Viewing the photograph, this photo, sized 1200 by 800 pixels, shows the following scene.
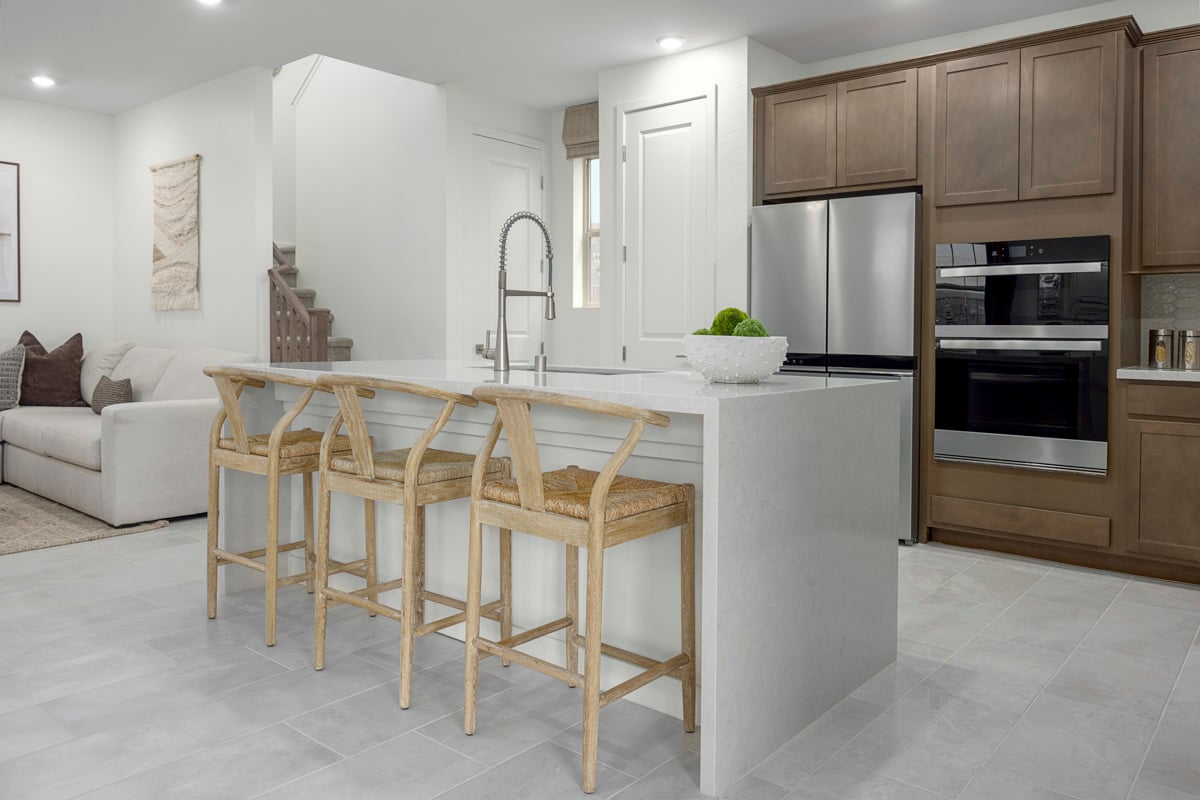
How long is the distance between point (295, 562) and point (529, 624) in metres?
1.36

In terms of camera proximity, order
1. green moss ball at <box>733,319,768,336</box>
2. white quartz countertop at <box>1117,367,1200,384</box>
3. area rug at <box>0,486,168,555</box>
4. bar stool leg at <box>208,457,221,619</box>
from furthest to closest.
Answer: area rug at <box>0,486,168,555</box> < white quartz countertop at <box>1117,367,1200,384</box> < bar stool leg at <box>208,457,221,619</box> < green moss ball at <box>733,319,768,336</box>

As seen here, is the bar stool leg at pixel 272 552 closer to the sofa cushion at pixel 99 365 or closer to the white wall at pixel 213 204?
the white wall at pixel 213 204

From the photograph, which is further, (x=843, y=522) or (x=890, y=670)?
(x=890, y=670)

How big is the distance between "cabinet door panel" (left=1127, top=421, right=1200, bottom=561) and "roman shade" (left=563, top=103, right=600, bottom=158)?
3769 millimetres

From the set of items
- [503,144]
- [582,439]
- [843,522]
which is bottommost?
[843,522]

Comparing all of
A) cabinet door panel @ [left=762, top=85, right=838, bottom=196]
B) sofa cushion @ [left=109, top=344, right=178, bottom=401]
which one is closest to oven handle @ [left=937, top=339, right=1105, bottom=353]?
cabinet door panel @ [left=762, top=85, right=838, bottom=196]

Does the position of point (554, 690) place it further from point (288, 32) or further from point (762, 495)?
point (288, 32)

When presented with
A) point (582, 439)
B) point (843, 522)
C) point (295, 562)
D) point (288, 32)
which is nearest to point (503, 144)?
point (288, 32)

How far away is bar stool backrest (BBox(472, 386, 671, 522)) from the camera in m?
1.87

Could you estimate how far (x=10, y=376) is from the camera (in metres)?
5.70

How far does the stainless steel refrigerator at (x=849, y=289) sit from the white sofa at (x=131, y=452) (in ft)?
9.70

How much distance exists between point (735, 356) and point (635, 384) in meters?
0.27

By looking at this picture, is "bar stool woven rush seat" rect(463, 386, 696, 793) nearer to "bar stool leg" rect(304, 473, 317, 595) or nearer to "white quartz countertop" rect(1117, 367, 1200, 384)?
"bar stool leg" rect(304, 473, 317, 595)

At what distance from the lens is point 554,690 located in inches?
97.7
